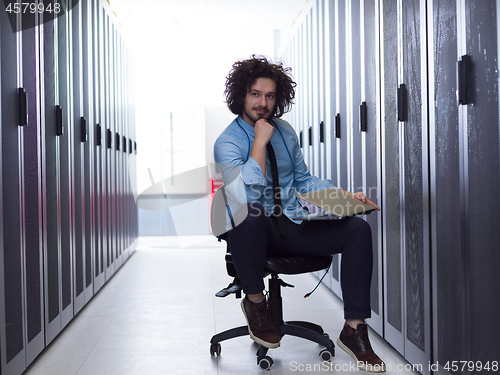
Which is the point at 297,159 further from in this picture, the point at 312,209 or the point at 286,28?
the point at 286,28

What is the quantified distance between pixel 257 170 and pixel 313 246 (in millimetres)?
364

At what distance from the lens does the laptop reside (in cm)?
159

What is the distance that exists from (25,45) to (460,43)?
1.56m

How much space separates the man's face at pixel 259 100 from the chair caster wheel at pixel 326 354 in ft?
3.24

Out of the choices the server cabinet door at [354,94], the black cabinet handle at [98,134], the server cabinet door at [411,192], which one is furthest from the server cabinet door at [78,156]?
the server cabinet door at [411,192]

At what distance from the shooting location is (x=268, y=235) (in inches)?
66.4

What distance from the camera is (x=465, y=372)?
52.2 inches

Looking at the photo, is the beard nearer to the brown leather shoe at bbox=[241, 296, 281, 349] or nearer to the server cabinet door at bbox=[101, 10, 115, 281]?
the brown leather shoe at bbox=[241, 296, 281, 349]

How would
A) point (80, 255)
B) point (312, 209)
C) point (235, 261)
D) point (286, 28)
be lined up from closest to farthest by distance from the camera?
point (235, 261)
point (80, 255)
point (312, 209)
point (286, 28)

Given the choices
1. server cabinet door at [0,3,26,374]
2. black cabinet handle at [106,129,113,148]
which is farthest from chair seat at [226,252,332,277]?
black cabinet handle at [106,129,113,148]

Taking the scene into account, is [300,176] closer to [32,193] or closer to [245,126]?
[245,126]

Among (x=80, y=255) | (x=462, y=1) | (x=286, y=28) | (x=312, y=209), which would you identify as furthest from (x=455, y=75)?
(x=286, y=28)

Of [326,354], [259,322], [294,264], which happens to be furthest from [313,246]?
[326,354]

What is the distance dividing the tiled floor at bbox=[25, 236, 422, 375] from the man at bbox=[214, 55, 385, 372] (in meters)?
0.17
